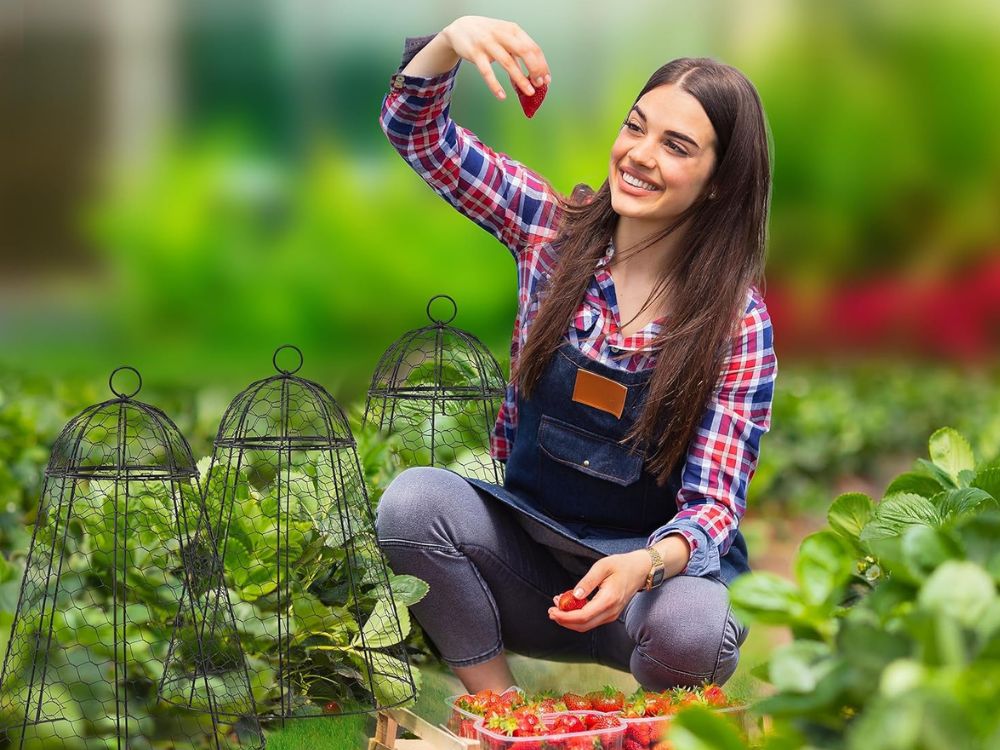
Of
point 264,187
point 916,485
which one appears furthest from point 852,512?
point 264,187

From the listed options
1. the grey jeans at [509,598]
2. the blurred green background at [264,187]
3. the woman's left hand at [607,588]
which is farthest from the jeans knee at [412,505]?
the blurred green background at [264,187]

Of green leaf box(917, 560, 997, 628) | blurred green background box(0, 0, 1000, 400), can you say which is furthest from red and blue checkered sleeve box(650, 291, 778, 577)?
blurred green background box(0, 0, 1000, 400)

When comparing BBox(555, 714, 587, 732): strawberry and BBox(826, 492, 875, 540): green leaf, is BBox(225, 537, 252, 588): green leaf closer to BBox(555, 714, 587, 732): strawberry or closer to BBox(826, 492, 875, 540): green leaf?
BBox(555, 714, 587, 732): strawberry

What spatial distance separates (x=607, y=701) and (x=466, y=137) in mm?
804

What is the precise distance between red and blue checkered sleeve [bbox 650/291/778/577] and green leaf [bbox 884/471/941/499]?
26 centimetres

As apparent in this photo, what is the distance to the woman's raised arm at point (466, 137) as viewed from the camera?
1.59m

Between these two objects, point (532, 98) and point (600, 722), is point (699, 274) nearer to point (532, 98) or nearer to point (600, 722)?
point (532, 98)

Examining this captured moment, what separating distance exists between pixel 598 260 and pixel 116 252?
284 centimetres

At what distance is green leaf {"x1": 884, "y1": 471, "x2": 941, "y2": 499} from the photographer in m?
1.45

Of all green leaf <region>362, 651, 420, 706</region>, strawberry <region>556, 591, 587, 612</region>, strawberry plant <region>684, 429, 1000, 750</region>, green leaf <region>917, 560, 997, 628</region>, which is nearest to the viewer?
strawberry plant <region>684, 429, 1000, 750</region>

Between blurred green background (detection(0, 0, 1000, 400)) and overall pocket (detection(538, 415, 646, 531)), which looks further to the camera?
blurred green background (detection(0, 0, 1000, 400))

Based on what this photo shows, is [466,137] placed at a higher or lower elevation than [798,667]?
higher

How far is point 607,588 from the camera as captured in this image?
59.4 inches

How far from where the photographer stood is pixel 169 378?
3723 mm
